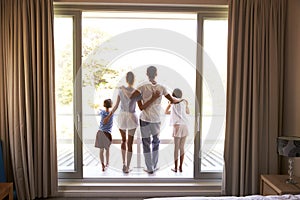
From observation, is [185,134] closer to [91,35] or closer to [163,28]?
[163,28]

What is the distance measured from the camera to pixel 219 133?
2.91 metres

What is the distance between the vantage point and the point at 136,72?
303 cm

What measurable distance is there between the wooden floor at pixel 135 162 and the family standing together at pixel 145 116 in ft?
0.25

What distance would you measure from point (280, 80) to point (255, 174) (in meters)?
1.09

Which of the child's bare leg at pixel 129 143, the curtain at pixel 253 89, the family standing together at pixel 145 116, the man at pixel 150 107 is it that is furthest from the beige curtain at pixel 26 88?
the curtain at pixel 253 89

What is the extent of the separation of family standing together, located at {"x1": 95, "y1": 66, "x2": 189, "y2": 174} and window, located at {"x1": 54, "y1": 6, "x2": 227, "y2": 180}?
0.08 metres

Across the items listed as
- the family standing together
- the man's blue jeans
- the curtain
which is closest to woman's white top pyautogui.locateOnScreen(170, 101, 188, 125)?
the family standing together

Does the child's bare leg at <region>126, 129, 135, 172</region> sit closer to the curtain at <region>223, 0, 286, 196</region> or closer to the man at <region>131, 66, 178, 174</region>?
the man at <region>131, 66, 178, 174</region>

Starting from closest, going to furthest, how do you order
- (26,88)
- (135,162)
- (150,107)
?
1. (26,88)
2. (150,107)
3. (135,162)

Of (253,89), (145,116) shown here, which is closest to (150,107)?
(145,116)

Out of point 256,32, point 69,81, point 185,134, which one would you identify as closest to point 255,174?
point 185,134

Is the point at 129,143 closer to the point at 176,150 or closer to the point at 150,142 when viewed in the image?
the point at 150,142

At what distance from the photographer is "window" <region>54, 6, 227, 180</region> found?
283cm

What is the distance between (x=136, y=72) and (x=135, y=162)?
3.93 ft
